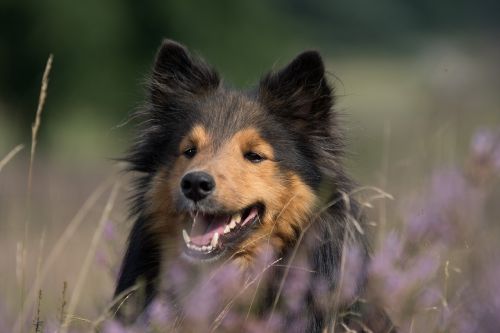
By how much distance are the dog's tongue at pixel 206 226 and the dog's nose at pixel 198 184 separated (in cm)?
17

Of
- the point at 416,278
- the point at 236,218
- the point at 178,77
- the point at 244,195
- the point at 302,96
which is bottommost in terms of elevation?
the point at 236,218

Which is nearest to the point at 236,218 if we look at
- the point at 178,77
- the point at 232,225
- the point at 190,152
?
the point at 232,225

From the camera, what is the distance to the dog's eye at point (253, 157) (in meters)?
5.16

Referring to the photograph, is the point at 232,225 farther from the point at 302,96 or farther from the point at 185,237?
the point at 302,96

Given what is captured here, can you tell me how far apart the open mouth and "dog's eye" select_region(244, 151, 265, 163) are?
25 cm

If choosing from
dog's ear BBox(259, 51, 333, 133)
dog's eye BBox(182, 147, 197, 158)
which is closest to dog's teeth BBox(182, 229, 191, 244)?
dog's eye BBox(182, 147, 197, 158)

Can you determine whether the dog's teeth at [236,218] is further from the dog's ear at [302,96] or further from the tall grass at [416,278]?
the dog's ear at [302,96]

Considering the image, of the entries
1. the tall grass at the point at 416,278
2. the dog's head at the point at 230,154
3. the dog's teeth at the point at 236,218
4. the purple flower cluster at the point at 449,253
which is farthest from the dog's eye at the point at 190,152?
the purple flower cluster at the point at 449,253

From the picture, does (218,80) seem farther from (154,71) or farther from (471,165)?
(471,165)

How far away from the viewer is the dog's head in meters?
4.96

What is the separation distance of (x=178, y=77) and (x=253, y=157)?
78cm

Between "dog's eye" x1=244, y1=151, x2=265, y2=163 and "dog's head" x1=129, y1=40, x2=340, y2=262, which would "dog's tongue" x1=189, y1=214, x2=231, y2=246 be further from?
"dog's eye" x1=244, y1=151, x2=265, y2=163

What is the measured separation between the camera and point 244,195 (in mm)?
4969

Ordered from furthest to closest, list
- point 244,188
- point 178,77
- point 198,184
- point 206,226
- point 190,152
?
point 178,77
point 190,152
point 206,226
point 244,188
point 198,184
